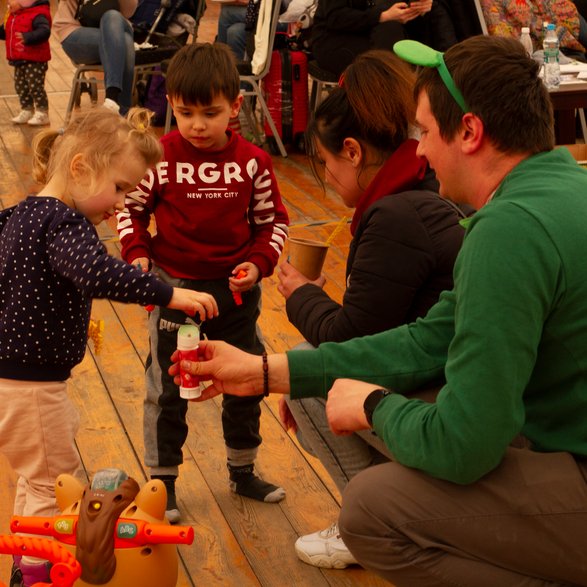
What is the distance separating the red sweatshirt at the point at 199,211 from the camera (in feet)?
8.75

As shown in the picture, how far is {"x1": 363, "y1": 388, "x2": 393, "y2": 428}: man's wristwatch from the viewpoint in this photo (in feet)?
6.24

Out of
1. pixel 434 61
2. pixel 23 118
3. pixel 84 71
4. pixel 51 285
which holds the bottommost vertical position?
pixel 23 118

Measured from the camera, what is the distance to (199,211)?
8.75ft

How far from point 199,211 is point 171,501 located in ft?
2.54

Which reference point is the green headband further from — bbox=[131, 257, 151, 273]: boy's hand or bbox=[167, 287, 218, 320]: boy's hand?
bbox=[131, 257, 151, 273]: boy's hand

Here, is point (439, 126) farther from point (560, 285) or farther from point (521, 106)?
point (560, 285)

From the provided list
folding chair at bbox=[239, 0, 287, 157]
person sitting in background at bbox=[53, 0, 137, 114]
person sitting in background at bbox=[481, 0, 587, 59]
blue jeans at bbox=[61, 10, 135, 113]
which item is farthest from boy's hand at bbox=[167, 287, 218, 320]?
blue jeans at bbox=[61, 10, 135, 113]

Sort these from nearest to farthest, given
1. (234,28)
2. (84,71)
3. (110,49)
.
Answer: (110,49) < (84,71) < (234,28)

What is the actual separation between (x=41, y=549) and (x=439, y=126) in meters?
1.09

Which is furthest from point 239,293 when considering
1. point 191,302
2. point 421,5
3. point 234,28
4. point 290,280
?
point 234,28

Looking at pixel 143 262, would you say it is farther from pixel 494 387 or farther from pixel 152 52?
pixel 152 52

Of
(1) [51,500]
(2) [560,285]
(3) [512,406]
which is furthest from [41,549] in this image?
(2) [560,285]

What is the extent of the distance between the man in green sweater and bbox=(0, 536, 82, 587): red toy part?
0.51 metres

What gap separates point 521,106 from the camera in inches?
71.2
